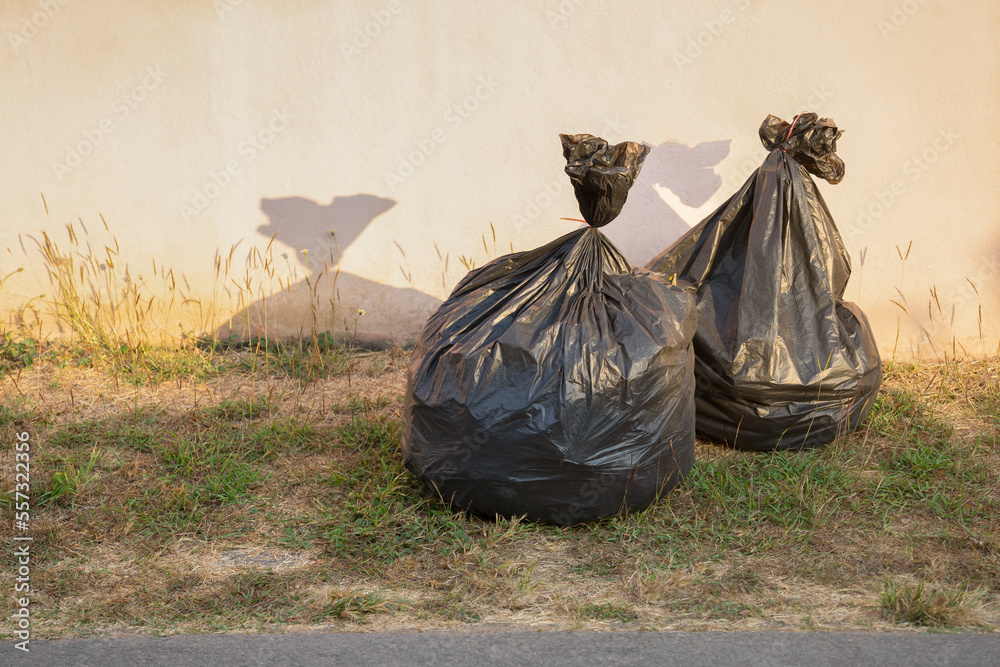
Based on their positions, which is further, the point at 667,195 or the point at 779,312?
the point at 667,195

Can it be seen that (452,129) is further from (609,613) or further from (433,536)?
(609,613)

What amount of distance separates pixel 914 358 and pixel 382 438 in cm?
272

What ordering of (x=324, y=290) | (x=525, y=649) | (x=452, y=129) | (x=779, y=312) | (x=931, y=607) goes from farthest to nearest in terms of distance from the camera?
(x=324, y=290)
(x=452, y=129)
(x=779, y=312)
(x=931, y=607)
(x=525, y=649)

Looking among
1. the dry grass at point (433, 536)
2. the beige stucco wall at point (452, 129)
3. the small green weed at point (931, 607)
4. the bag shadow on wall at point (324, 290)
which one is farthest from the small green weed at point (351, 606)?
the beige stucco wall at point (452, 129)

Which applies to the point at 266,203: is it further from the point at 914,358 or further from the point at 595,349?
the point at 914,358

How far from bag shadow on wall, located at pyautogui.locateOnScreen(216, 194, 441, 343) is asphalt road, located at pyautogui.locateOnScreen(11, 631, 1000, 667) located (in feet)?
7.21

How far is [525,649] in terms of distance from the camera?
2043mm

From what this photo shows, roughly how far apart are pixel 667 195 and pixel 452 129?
110 cm

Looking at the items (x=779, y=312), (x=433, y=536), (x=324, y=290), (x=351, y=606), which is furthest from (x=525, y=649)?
(x=324, y=290)

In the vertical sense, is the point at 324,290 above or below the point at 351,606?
above

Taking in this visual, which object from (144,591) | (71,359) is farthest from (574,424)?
(71,359)

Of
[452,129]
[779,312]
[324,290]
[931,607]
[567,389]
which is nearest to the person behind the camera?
[931,607]

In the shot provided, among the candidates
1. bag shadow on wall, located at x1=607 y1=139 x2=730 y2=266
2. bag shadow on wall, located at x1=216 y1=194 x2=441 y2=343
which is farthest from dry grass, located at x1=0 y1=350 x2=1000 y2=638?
bag shadow on wall, located at x1=607 y1=139 x2=730 y2=266

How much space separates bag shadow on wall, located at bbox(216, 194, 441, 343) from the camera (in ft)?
13.5
